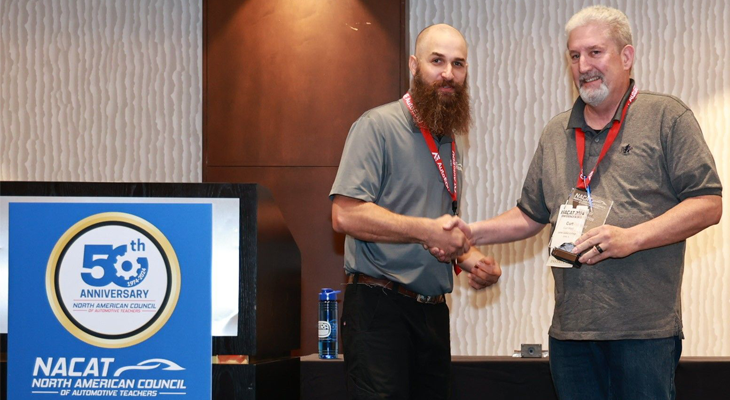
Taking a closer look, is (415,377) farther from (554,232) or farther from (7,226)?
(7,226)

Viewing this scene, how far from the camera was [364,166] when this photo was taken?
8.53ft

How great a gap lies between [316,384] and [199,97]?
2.04m

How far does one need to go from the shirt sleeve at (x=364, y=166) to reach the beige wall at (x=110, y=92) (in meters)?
2.00

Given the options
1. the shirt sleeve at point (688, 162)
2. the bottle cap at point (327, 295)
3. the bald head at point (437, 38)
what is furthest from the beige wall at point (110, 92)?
the shirt sleeve at point (688, 162)

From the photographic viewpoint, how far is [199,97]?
14.5ft

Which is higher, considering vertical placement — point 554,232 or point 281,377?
point 554,232

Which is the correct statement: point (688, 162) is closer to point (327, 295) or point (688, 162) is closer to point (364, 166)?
point (364, 166)

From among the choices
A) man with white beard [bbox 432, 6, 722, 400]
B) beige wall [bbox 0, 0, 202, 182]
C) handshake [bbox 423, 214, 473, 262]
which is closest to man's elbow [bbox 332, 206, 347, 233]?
handshake [bbox 423, 214, 473, 262]

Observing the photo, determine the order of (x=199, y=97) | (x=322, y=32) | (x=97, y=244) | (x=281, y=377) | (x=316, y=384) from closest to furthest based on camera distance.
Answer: (x=97, y=244)
(x=281, y=377)
(x=316, y=384)
(x=322, y=32)
(x=199, y=97)

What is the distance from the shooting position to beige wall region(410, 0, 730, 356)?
4195mm

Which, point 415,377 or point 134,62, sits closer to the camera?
point 415,377

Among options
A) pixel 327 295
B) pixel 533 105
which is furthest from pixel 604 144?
pixel 533 105

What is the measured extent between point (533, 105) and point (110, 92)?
97.2 inches

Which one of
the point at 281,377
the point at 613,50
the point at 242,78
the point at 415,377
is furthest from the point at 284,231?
the point at 242,78
